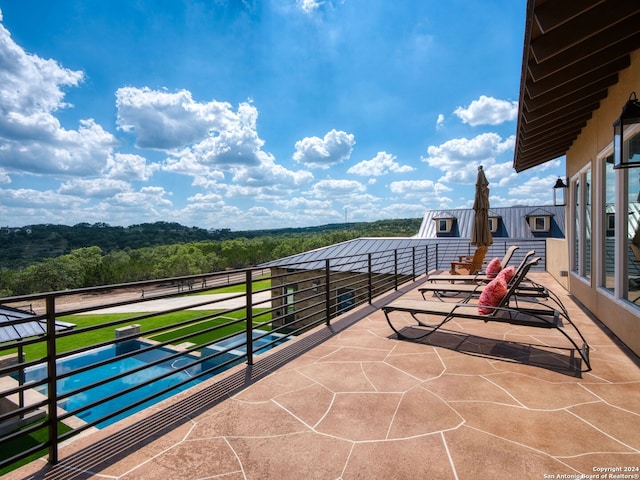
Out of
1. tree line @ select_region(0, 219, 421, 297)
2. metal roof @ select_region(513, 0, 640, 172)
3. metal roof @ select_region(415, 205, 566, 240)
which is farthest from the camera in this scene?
tree line @ select_region(0, 219, 421, 297)

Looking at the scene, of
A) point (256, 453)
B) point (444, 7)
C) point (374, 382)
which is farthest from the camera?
point (444, 7)

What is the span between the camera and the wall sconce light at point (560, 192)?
7.00m

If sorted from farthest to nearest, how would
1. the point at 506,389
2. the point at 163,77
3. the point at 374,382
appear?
the point at 163,77, the point at 374,382, the point at 506,389

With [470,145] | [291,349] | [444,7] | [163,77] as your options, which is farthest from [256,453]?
[163,77]

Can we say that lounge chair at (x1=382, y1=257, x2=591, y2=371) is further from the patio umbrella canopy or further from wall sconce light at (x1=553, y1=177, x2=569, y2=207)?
the patio umbrella canopy

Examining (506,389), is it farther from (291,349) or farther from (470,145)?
(470,145)

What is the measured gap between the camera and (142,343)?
1480 cm

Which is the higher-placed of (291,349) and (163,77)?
(163,77)

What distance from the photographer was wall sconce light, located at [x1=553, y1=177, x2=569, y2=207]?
7.00 meters

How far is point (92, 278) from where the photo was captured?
149 ft

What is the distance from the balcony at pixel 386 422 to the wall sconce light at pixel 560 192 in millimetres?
4512

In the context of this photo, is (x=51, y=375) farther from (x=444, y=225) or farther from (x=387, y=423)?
(x=444, y=225)

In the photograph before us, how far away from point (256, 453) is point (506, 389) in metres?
1.98

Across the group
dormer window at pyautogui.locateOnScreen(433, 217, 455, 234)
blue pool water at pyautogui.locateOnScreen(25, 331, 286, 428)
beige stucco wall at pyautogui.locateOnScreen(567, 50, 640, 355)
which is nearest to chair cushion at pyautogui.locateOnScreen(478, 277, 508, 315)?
beige stucco wall at pyautogui.locateOnScreen(567, 50, 640, 355)
